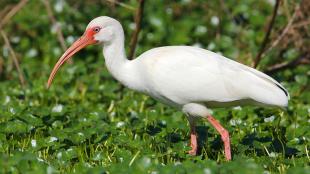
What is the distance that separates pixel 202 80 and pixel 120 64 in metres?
0.81

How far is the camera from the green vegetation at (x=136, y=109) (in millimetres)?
7141

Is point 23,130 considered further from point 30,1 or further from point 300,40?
point 30,1

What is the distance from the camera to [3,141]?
25.6 feet

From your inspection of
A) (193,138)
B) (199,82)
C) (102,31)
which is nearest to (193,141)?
(193,138)

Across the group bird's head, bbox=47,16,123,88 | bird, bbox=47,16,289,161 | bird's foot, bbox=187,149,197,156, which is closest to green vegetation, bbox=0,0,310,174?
bird's foot, bbox=187,149,197,156

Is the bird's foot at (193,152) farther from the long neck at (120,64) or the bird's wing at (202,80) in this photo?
the long neck at (120,64)

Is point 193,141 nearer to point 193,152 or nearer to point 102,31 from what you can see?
point 193,152

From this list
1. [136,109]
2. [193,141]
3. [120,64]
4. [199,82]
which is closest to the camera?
[199,82]

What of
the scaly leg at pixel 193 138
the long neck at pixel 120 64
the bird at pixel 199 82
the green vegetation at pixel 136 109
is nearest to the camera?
the green vegetation at pixel 136 109

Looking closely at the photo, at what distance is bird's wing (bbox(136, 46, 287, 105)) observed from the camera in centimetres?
731

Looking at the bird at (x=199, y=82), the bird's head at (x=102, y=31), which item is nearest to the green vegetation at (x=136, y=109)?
the bird at (x=199, y=82)

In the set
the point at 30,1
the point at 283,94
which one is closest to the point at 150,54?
the point at 283,94

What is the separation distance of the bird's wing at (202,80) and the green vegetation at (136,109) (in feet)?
1.70

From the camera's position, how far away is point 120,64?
770 centimetres
